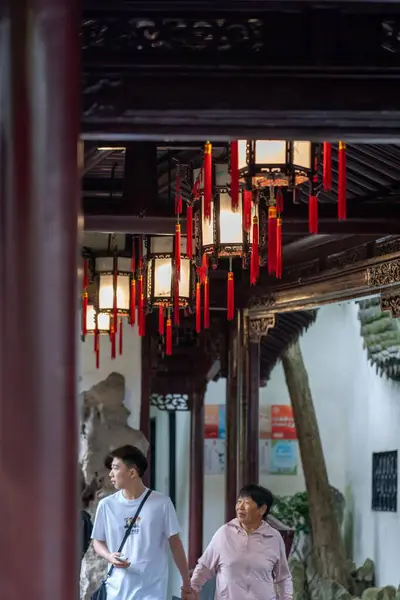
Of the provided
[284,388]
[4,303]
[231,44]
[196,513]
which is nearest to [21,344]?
[4,303]

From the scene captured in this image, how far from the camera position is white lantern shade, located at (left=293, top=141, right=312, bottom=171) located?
17.7 ft

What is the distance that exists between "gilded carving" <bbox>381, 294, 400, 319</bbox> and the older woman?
2.26 metres

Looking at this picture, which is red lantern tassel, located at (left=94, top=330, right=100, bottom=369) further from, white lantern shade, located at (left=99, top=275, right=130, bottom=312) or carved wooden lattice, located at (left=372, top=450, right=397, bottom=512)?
carved wooden lattice, located at (left=372, top=450, right=397, bottom=512)

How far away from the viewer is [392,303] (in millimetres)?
8172

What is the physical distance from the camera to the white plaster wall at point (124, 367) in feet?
35.0

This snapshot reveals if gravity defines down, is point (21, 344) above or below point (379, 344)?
below

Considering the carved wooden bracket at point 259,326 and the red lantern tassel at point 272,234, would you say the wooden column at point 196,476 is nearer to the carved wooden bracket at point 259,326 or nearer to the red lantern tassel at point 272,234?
the carved wooden bracket at point 259,326

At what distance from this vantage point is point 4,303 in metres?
3.14

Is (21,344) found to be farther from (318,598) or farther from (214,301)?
(318,598)

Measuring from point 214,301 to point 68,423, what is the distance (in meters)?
8.10

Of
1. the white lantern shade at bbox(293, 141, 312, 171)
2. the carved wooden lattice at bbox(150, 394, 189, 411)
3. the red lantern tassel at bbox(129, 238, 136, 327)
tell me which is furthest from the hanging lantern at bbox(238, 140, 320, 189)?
the carved wooden lattice at bbox(150, 394, 189, 411)

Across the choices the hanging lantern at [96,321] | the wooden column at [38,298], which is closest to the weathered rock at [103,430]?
the hanging lantern at [96,321]

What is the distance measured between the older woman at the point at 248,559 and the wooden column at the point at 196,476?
851 centimetres

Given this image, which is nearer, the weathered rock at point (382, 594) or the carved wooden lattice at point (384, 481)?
the weathered rock at point (382, 594)
